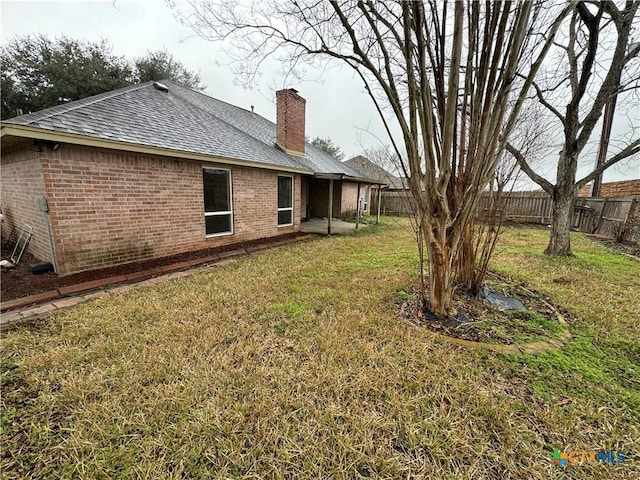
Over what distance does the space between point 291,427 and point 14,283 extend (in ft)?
16.0

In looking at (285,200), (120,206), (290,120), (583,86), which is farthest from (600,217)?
(120,206)

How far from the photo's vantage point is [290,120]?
9.93 meters

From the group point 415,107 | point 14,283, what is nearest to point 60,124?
point 14,283

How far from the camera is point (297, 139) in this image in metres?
10.4

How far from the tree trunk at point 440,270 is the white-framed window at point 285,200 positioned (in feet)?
20.0

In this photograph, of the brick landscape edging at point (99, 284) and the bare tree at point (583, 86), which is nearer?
the brick landscape edging at point (99, 284)

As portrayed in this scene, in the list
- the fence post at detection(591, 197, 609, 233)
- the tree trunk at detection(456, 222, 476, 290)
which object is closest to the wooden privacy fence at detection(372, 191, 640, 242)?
the fence post at detection(591, 197, 609, 233)

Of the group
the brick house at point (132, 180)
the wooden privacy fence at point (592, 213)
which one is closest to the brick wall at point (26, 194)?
the brick house at point (132, 180)

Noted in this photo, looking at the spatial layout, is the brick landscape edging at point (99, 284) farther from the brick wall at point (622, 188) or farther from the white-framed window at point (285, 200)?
the brick wall at point (622, 188)

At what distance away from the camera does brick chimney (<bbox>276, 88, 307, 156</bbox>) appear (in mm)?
9609

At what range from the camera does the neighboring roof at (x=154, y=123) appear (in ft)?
13.6

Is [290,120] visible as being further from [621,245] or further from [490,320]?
[621,245]

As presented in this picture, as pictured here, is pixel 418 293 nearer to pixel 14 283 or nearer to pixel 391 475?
pixel 391 475

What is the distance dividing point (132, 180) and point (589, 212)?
1532 cm
